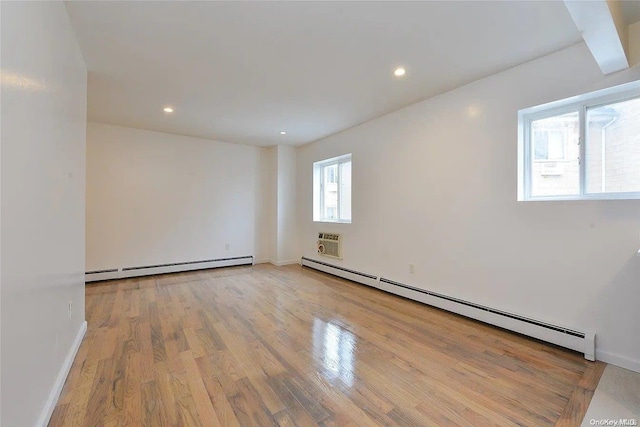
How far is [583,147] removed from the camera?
227 cm

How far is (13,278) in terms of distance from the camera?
114cm

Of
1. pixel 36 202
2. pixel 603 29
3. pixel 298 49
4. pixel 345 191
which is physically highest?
pixel 298 49

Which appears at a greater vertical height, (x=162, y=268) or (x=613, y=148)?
(x=613, y=148)

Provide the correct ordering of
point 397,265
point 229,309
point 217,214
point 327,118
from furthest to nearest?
1. point 217,214
2. point 327,118
3. point 397,265
4. point 229,309

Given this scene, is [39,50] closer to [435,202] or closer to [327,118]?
[327,118]

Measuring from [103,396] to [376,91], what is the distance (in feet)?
11.0

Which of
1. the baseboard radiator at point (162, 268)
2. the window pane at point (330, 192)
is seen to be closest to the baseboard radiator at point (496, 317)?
the window pane at point (330, 192)

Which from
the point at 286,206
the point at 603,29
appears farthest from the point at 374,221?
the point at 603,29

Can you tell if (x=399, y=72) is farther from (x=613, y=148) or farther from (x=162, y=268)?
(x=162, y=268)

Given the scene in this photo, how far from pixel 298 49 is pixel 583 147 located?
2427mm

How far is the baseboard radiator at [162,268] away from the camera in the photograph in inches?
166

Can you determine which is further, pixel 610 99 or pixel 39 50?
pixel 610 99

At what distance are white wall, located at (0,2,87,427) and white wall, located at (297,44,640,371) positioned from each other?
3.23m

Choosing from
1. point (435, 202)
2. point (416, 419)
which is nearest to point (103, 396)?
point (416, 419)
